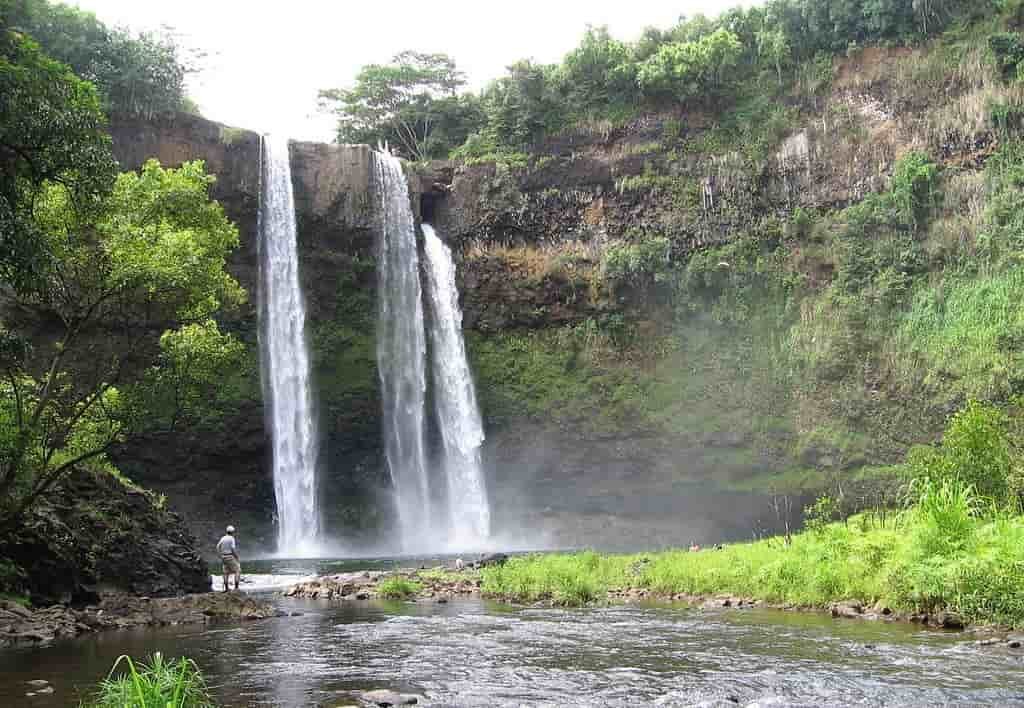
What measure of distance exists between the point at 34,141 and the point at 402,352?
28.1 m

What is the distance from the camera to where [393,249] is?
39062mm

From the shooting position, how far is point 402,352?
38.6 m

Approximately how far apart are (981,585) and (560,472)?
28.9 m

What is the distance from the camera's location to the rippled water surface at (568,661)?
7809 mm

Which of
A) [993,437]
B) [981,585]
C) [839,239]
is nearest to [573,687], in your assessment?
[981,585]

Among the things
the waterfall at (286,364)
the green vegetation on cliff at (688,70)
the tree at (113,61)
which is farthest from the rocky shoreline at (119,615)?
the green vegetation on cliff at (688,70)

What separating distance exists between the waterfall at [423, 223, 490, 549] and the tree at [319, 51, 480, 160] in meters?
10.5

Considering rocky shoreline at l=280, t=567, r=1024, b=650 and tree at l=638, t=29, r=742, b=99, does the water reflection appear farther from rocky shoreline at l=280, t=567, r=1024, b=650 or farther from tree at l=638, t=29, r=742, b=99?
tree at l=638, t=29, r=742, b=99

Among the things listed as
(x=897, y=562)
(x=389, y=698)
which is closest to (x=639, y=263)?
(x=897, y=562)

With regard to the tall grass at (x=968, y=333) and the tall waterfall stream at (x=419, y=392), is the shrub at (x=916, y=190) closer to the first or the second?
the tall grass at (x=968, y=333)

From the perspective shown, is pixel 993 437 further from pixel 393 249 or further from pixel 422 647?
pixel 393 249

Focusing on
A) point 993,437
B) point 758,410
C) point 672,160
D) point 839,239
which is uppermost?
point 672,160

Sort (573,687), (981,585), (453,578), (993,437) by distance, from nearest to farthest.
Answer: (573,687) → (981,585) → (993,437) → (453,578)

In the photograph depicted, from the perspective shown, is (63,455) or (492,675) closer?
(492,675)
